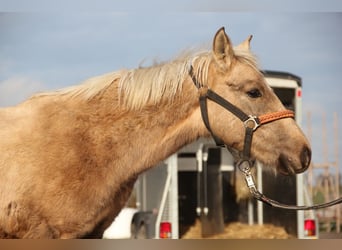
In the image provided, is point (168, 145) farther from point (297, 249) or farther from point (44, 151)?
point (297, 249)

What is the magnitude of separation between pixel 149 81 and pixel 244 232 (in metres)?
4.90

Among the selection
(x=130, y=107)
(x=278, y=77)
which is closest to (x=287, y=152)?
(x=130, y=107)

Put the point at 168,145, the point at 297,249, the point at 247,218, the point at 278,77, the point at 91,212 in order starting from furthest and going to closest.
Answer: the point at 247,218 → the point at 278,77 → the point at 168,145 → the point at 91,212 → the point at 297,249

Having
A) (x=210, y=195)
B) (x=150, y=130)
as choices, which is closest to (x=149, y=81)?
(x=150, y=130)

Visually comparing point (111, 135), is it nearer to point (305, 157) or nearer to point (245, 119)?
point (245, 119)

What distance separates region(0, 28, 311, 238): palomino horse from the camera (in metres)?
3.40

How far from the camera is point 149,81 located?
3730 millimetres

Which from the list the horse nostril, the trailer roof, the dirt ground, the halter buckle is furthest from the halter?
the dirt ground

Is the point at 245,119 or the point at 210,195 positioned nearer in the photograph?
the point at 245,119

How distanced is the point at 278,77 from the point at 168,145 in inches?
175

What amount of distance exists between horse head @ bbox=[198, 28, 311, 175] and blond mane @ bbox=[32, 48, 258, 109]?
0.28ft

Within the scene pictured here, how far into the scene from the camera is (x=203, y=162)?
8.05m

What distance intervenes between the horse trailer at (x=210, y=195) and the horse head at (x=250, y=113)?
3.59 m

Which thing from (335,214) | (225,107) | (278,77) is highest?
(278,77)
